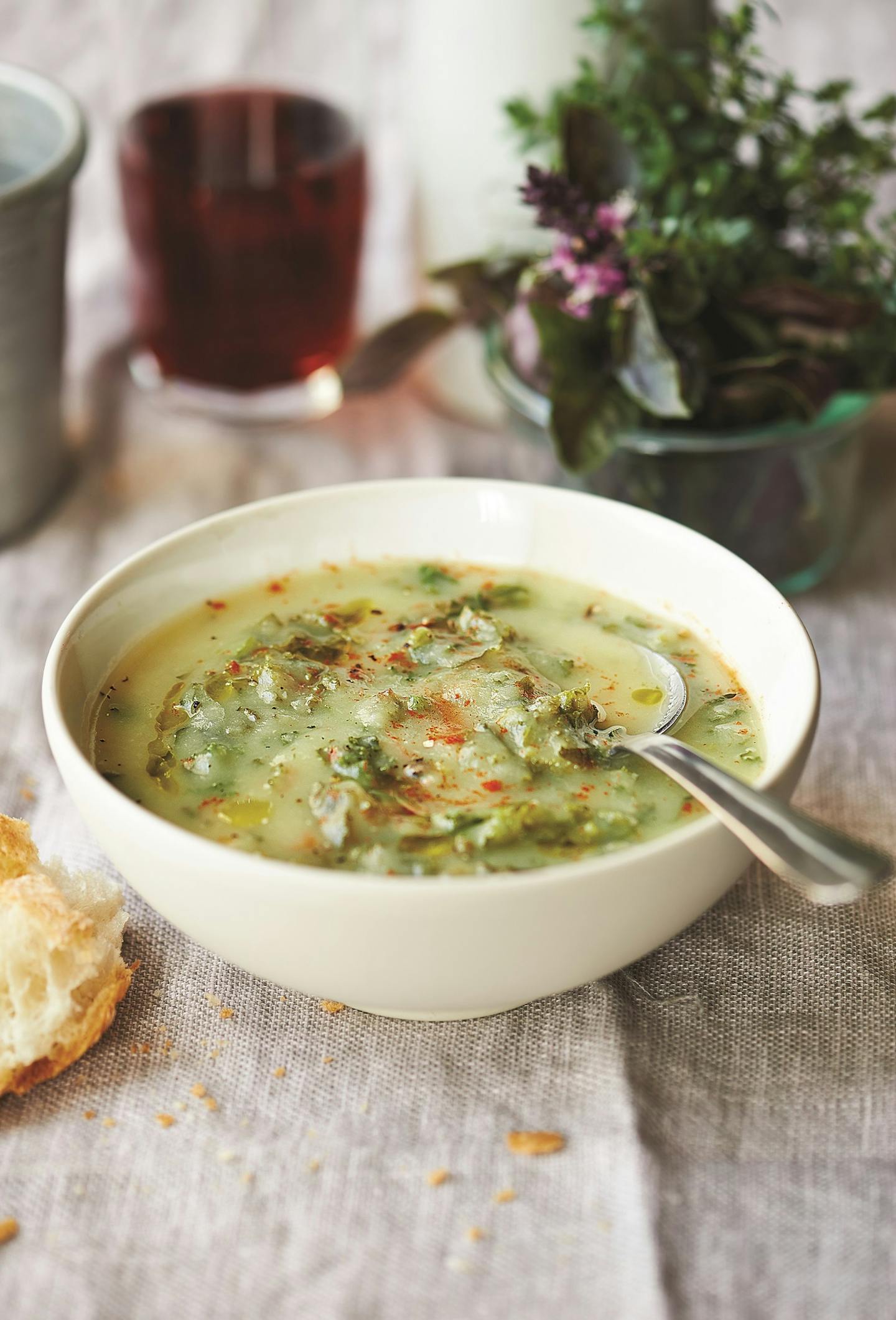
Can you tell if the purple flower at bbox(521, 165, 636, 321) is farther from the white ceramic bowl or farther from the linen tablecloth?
the linen tablecloth

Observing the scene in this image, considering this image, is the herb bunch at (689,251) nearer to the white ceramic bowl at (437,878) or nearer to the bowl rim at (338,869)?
the white ceramic bowl at (437,878)

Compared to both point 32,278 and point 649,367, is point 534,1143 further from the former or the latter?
point 32,278

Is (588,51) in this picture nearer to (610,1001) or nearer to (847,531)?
(847,531)

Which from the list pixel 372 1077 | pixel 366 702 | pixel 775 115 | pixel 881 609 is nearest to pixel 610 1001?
pixel 372 1077

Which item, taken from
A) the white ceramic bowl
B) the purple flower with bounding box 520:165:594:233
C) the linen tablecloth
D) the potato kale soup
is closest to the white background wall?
the purple flower with bounding box 520:165:594:233

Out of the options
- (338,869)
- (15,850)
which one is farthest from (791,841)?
(15,850)

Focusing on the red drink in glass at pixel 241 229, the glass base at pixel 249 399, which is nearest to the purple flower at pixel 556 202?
the red drink in glass at pixel 241 229
